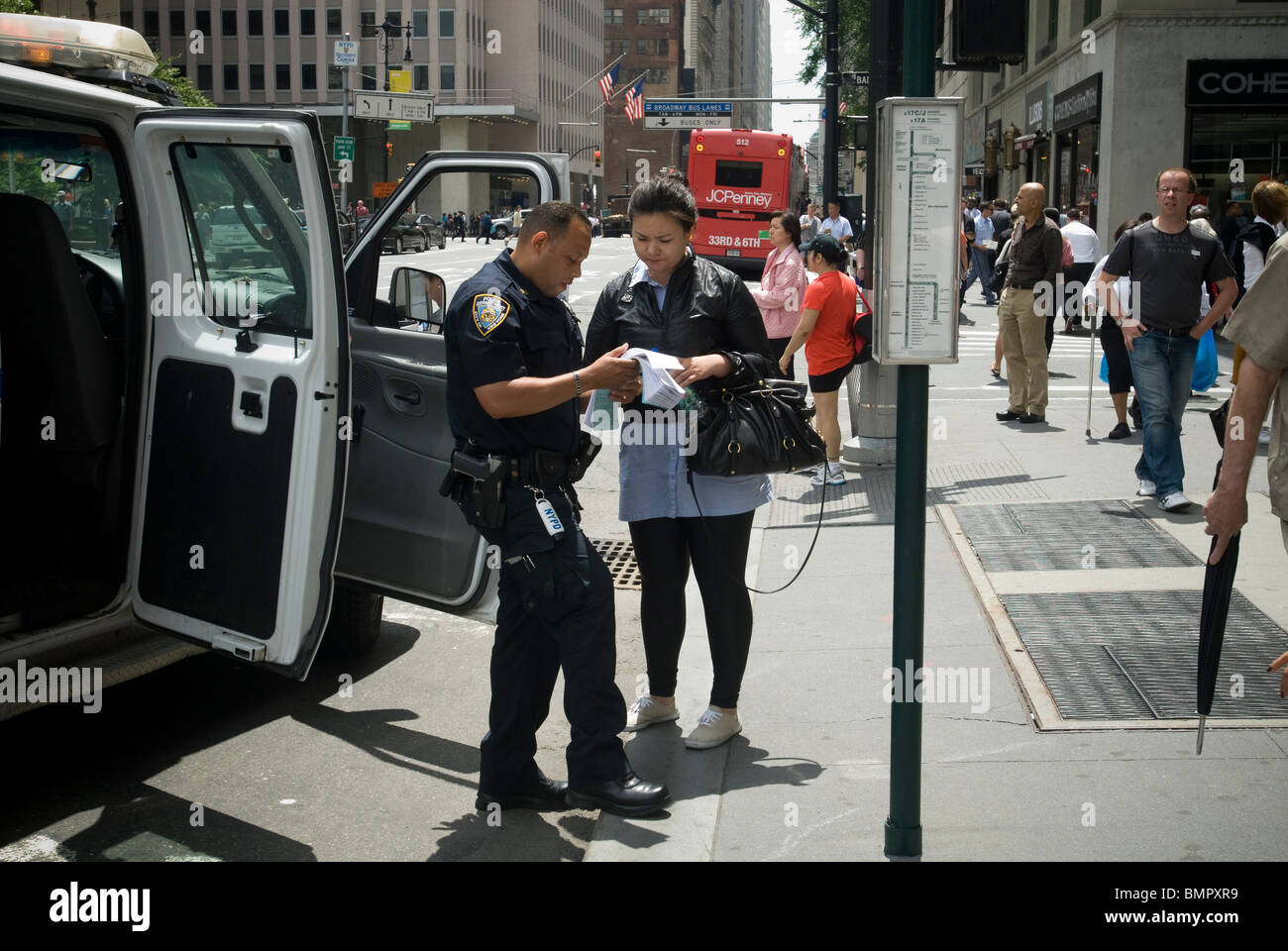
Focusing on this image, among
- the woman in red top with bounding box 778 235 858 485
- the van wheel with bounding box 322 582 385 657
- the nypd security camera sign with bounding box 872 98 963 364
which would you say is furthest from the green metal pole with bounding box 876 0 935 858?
the woman in red top with bounding box 778 235 858 485

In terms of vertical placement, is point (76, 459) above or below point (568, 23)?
below

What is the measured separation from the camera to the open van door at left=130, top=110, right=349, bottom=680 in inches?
171

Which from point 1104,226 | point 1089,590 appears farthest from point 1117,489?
point 1104,226

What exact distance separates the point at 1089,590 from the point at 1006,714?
1661 millimetres

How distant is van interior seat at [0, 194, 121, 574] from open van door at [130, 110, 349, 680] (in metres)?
0.38

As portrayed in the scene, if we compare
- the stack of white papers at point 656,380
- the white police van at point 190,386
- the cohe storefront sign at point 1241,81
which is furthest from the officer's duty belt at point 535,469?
the cohe storefront sign at point 1241,81

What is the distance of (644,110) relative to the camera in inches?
1676

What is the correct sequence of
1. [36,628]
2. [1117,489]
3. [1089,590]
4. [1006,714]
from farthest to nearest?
[1117,489], [1089,590], [1006,714], [36,628]

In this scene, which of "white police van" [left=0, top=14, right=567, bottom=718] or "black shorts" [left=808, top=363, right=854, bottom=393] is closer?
"white police van" [left=0, top=14, right=567, bottom=718]

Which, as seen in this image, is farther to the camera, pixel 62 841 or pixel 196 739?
pixel 196 739

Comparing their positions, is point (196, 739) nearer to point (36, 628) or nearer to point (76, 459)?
point (36, 628)

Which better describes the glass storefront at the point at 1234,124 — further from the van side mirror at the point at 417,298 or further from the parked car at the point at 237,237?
the parked car at the point at 237,237

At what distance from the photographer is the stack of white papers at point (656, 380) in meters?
4.09

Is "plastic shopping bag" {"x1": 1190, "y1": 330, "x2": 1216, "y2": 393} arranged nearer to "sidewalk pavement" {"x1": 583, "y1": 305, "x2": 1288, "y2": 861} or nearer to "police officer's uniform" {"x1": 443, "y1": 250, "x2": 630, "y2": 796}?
"sidewalk pavement" {"x1": 583, "y1": 305, "x2": 1288, "y2": 861}
